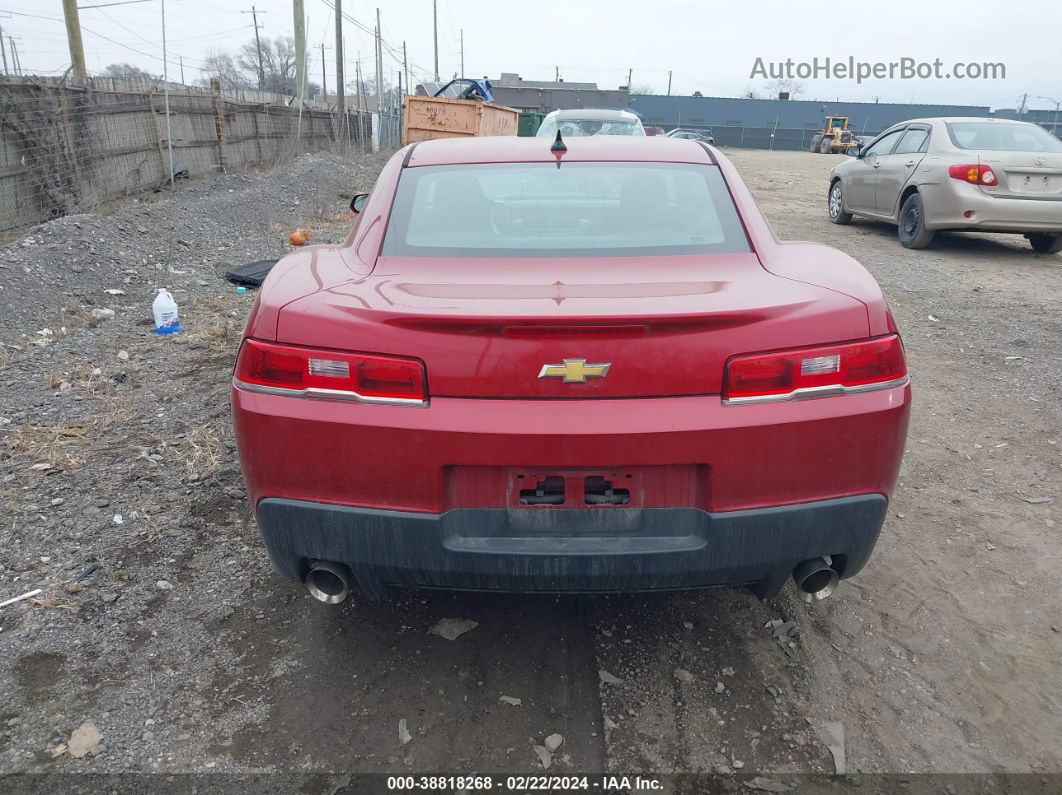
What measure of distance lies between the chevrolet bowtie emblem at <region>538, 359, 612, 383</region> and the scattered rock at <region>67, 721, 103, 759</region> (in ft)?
5.22

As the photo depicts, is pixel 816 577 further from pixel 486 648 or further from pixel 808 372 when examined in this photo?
pixel 486 648

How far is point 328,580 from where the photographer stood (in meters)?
2.25

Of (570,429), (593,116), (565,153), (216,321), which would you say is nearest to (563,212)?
(565,153)

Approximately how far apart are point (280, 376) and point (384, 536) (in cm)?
51

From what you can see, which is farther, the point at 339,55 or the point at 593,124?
the point at 339,55

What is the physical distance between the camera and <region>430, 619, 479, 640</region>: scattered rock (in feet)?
8.71

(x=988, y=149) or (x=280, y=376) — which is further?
(x=988, y=149)

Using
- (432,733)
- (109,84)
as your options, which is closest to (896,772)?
(432,733)

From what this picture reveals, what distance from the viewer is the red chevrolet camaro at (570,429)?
6.42ft

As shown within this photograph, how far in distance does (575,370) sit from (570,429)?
15 centimetres

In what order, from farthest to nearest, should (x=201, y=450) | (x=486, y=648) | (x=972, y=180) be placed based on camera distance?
1. (x=972, y=180)
2. (x=201, y=450)
3. (x=486, y=648)

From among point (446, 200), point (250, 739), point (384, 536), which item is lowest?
point (250, 739)

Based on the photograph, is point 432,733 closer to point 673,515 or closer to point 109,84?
point 673,515

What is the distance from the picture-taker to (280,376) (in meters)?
2.07
